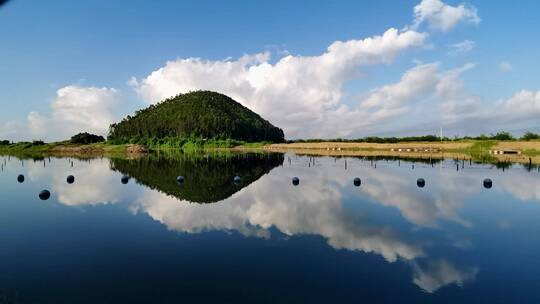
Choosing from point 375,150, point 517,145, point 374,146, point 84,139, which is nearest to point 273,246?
point 517,145

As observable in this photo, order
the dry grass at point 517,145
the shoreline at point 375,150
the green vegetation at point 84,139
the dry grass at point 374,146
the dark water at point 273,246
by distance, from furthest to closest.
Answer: the green vegetation at point 84,139 < the dry grass at point 374,146 < the dry grass at point 517,145 < the shoreline at point 375,150 < the dark water at point 273,246

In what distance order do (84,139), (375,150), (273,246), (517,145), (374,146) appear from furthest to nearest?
(84,139), (374,146), (375,150), (517,145), (273,246)

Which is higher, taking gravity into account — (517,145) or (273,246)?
(517,145)

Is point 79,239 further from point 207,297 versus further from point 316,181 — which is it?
point 316,181

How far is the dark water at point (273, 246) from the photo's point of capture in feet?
47.4

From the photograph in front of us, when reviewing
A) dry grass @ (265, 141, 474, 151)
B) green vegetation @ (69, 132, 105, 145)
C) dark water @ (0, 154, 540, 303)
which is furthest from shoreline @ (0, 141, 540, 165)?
dark water @ (0, 154, 540, 303)

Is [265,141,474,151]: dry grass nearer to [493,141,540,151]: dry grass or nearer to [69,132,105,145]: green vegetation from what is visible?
[493,141,540,151]: dry grass

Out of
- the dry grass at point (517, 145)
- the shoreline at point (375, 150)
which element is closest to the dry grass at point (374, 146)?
the shoreline at point (375, 150)

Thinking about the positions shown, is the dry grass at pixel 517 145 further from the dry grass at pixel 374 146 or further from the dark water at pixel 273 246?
the dark water at pixel 273 246

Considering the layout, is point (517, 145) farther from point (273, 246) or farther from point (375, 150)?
point (273, 246)

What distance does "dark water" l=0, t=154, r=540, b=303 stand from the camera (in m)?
14.5

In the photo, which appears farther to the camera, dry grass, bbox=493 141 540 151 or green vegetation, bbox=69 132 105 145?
green vegetation, bbox=69 132 105 145

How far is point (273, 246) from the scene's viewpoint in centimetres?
2075

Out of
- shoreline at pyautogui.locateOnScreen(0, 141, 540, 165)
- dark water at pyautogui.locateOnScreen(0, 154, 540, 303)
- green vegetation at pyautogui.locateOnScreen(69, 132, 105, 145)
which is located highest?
green vegetation at pyautogui.locateOnScreen(69, 132, 105, 145)
